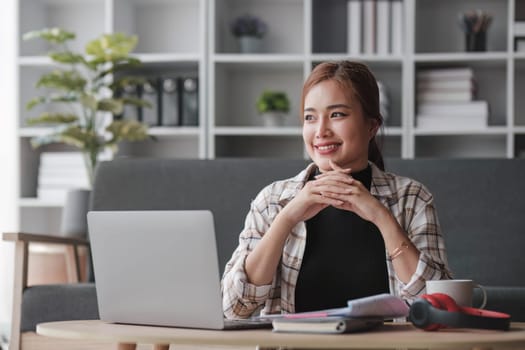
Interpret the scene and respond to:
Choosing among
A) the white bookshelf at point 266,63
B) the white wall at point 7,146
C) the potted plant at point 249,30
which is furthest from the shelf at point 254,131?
the white wall at point 7,146

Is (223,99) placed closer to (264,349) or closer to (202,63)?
(202,63)

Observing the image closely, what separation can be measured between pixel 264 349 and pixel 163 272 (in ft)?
0.66

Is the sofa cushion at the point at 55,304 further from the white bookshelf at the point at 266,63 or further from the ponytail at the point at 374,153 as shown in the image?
the white bookshelf at the point at 266,63

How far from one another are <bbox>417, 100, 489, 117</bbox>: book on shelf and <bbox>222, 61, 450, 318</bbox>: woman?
239 cm

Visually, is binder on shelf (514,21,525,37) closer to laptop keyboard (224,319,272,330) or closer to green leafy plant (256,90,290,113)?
green leafy plant (256,90,290,113)

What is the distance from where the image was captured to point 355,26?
164 inches

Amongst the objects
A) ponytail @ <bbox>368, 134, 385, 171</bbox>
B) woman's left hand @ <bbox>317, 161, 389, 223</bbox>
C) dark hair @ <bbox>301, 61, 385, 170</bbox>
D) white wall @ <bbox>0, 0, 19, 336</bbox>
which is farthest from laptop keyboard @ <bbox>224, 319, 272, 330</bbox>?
white wall @ <bbox>0, 0, 19, 336</bbox>

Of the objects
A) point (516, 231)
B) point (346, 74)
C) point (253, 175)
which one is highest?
point (346, 74)

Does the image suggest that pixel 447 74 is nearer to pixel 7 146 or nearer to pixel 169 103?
pixel 169 103

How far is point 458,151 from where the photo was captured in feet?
14.4

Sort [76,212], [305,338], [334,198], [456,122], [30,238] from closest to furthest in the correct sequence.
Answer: [305,338]
[334,198]
[30,238]
[76,212]
[456,122]

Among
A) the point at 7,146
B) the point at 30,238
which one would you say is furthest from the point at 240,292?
the point at 7,146

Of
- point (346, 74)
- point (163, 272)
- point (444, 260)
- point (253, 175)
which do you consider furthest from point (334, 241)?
point (253, 175)

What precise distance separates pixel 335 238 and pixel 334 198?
0.24 m
